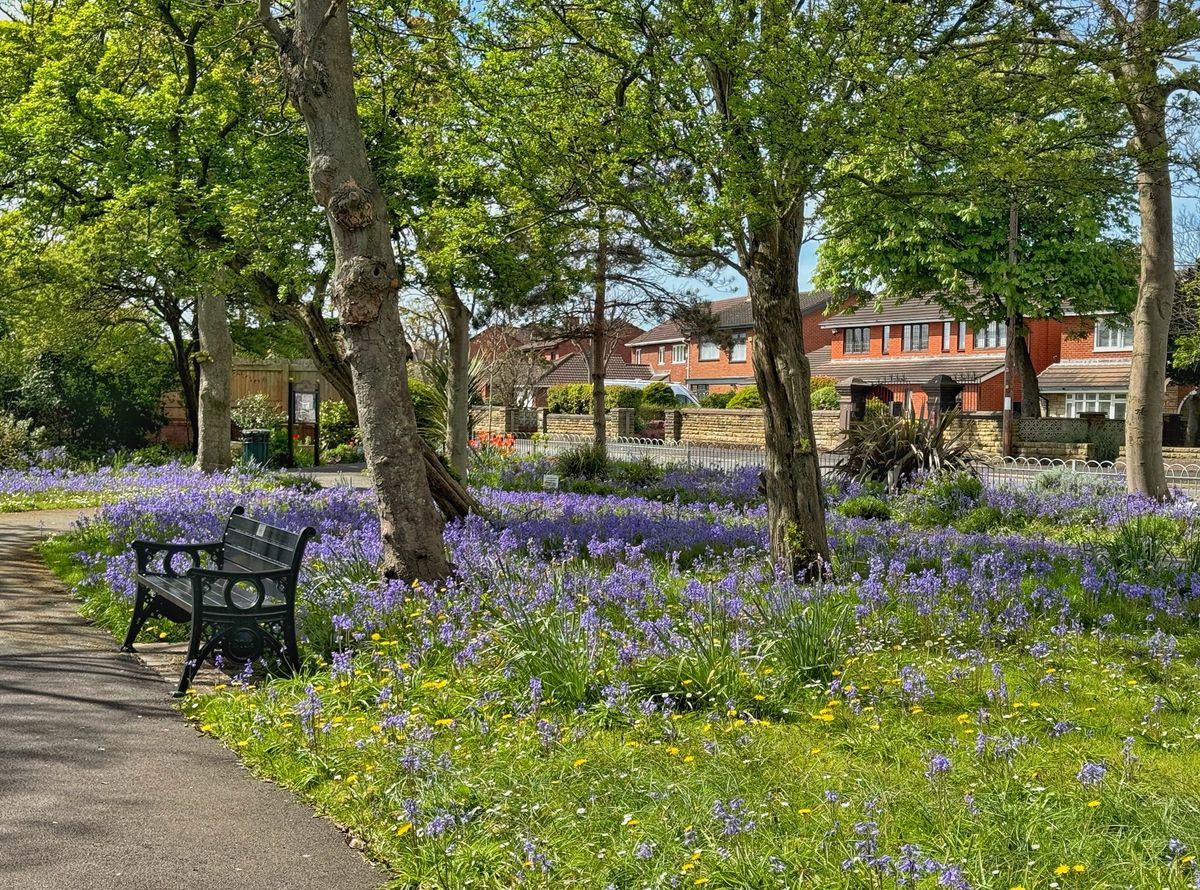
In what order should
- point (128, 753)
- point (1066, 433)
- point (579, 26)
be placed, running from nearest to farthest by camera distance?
point (128, 753) → point (579, 26) → point (1066, 433)

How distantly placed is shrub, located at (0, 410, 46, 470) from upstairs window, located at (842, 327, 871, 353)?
1709 inches

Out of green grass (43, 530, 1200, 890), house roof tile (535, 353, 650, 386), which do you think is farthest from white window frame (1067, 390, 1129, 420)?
green grass (43, 530, 1200, 890)

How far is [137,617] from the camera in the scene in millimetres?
7359

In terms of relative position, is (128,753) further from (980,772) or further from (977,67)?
(977,67)

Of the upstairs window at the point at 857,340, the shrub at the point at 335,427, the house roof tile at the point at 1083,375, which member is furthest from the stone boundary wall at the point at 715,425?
the upstairs window at the point at 857,340

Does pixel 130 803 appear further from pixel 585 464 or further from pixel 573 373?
pixel 573 373

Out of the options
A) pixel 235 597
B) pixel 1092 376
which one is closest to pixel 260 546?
pixel 235 597

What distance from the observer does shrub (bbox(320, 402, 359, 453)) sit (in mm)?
32594

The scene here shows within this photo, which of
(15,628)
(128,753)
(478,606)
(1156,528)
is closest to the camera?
(128,753)

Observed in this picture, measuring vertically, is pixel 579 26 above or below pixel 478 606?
above

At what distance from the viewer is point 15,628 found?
7770 millimetres

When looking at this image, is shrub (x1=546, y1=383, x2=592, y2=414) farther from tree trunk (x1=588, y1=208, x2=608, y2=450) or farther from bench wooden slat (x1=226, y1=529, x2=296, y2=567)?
bench wooden slat (x1=226, y1=529, x2=296, y2=567)

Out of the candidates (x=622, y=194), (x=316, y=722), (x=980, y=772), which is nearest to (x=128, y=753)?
(x=316, y=722)

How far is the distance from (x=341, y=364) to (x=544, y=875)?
10195 mm
